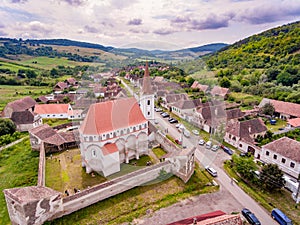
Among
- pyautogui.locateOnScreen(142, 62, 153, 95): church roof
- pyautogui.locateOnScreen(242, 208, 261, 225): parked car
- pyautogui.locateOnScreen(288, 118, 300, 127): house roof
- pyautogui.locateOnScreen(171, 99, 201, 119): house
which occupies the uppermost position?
pyautogui.locateOnScreen(142, 62, 153, 95): church roof

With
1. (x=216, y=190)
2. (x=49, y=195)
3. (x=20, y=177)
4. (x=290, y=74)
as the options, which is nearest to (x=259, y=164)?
(x=216, y=190)

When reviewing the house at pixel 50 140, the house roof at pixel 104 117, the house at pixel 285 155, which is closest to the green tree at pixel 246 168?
the house at pixel 285 155

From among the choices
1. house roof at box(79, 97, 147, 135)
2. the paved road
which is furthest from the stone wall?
the paved road

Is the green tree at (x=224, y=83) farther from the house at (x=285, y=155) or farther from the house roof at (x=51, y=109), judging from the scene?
the house roof at (x=51, y=109)

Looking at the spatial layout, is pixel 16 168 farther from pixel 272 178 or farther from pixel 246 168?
pixel 272 178

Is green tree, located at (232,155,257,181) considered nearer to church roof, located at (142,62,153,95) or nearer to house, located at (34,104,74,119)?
church roof, located at (142,62,153,95)

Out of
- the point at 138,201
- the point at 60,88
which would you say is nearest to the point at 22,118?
the point at 138,201

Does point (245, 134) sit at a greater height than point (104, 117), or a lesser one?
lesser
